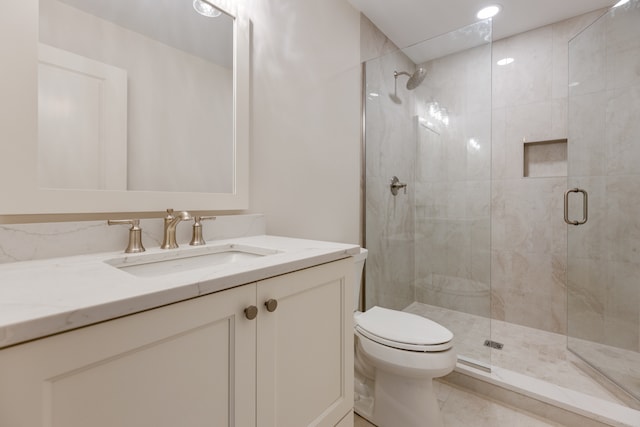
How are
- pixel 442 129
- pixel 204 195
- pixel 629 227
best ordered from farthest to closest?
pixel 442 129
pixel 629 227
pixel 204 195

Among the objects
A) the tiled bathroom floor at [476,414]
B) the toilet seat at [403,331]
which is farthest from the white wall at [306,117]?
the tiled bathroom floor at [476,414]

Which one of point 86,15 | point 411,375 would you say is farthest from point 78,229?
point 411,375

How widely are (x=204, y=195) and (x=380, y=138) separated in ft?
4.62

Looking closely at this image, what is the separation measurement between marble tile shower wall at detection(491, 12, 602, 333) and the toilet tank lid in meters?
1.39

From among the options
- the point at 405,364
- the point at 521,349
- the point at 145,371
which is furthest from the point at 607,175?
the point at 145,371

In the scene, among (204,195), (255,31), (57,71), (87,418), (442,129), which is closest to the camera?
(87,418)

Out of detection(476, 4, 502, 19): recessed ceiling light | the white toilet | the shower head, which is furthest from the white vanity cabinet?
detection(476, 4, 502, 19): recessed ceiling light

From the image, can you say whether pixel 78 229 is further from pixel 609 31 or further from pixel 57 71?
pixel 609 31

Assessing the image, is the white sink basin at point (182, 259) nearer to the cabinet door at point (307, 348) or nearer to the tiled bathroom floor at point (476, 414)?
the cabinet door at point (307, 348)

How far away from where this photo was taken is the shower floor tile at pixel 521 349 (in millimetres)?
1631

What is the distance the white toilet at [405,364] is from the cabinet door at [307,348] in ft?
1.20

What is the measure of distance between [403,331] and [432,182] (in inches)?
48.5

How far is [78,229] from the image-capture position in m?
0.85

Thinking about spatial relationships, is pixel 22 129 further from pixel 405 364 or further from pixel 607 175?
pixel 607 175
